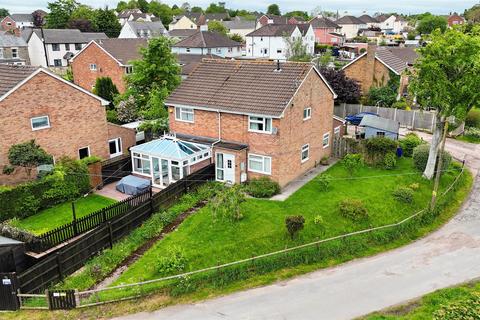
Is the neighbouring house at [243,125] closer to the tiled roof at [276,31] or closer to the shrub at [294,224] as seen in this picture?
the shrub at [294,224]

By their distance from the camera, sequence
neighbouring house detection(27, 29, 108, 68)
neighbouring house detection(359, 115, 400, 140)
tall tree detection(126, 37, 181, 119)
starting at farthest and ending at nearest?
neighbouring house detection(27, 29, 108, 68)
tall tree detection(126, 37, 181, 119)
neighbouring house detection(359, 115, 400, 140)

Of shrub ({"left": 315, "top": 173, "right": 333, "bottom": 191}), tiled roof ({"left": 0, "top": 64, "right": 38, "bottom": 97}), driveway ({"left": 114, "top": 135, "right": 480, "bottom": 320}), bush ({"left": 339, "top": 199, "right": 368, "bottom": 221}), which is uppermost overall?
tiled roof ({"left": 0, "top": 64, "right": 38, "bottom": 97})

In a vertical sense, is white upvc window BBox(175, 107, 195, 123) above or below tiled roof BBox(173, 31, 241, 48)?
below

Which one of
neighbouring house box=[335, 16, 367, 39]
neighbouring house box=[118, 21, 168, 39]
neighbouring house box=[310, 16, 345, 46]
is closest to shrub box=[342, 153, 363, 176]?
neighbouring house box=[118, 21, 168, 39]

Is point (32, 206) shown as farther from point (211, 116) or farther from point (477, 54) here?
point (477, 54)

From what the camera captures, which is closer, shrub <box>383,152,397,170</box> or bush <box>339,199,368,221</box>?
bush <box>339,199,368,221</box>

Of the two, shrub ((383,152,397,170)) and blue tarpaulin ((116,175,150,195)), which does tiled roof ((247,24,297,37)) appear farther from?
blue tarpaulin ((116,175,150,195))

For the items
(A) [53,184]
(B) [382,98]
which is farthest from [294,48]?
(A) [53,184]

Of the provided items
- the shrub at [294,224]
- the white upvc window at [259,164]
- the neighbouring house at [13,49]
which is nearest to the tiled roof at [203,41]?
the neighbouring house at [13,49]

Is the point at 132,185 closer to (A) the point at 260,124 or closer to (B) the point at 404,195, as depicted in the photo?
(A) the point at 260,124
